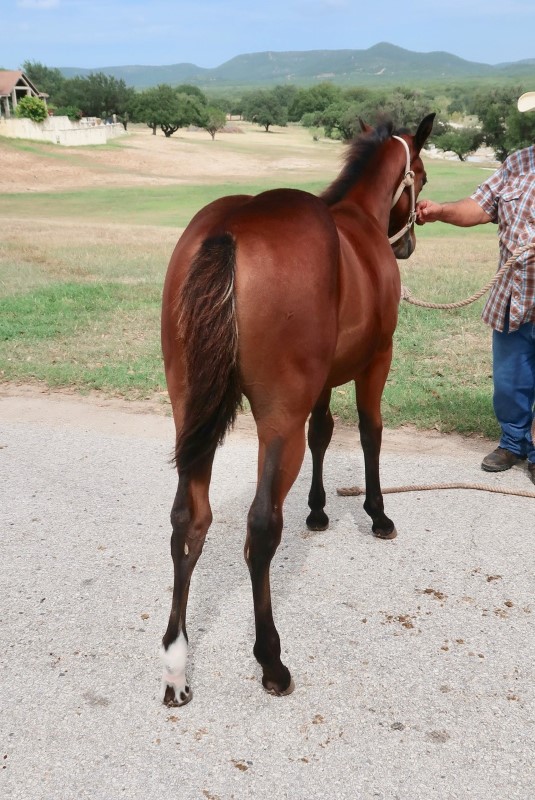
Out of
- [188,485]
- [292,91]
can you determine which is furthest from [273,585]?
[292,91]

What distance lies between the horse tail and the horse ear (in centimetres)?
186

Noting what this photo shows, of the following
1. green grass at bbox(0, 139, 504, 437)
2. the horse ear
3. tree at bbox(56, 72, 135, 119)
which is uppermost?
tree at bbox(56, 72, 135, 119)

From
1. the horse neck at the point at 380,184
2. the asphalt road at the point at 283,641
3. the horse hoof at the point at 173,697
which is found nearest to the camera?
the asphalt road at the point at 283,641

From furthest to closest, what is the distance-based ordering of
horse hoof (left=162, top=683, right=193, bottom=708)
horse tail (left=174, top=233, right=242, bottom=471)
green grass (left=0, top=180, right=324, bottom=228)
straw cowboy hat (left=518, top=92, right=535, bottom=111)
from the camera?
green grass (left=0, top=180, right=324, bottom=228), straw cowboy hat (left=518, top=92, right=535, bottom=111), horse hoof (left=162, top=683, right=193, bottom=708), horse tail (left=174, top=233, right=242, bottom=471)

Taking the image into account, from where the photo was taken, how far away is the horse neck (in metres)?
3.98

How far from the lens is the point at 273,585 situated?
3.72m

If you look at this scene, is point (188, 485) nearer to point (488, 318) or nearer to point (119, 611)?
point (119, 611)

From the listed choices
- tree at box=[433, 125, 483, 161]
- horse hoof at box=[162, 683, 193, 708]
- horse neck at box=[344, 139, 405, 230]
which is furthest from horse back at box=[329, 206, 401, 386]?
tree at box=[433, 125, 483, 161]

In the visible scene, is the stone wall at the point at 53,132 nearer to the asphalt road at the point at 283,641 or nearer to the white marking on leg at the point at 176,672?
the asphalt road at the point at 283,641

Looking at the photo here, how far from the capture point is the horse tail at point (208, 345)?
2.67 m

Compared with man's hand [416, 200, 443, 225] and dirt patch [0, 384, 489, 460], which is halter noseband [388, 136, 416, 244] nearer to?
man's hand [416, 200, 443, 225]

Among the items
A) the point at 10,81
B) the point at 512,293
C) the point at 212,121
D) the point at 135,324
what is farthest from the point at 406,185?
the point at 212,121

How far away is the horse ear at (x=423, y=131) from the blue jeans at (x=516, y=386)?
1.45 m

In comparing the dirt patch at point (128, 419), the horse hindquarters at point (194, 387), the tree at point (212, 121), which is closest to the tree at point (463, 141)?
the tree at point (212, 121)
